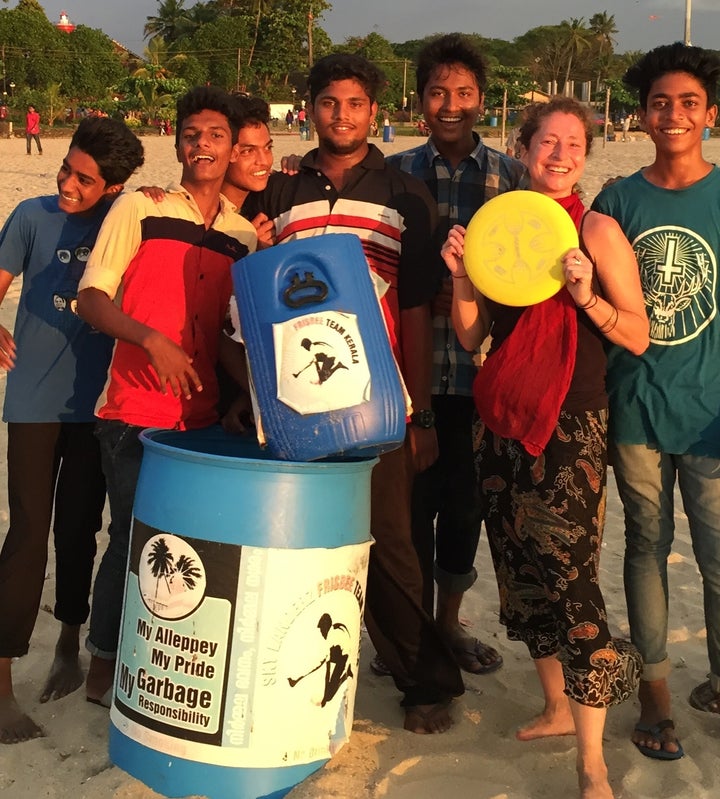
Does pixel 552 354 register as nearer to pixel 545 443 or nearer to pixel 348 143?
pixel 545 443

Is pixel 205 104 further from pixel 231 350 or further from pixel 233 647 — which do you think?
pixel 233 647

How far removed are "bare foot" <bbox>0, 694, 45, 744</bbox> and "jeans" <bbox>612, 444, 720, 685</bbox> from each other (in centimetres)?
198

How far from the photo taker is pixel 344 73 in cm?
294

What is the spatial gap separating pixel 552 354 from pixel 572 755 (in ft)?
4.31

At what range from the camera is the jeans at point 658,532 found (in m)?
2.80

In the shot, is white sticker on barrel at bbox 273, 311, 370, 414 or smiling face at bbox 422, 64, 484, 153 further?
smiling face at bbox 422, 64, 484, 153

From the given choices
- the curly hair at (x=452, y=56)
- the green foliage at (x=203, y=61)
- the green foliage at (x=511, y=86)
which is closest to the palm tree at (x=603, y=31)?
the green foliage at (x=203, y=61)

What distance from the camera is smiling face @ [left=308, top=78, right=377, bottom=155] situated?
115 inches

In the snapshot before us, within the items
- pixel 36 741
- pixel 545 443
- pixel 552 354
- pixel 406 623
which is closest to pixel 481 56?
pixel 552 354

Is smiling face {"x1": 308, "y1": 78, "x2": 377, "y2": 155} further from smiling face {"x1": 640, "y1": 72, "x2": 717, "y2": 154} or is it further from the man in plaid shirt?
smiling face {"x1": 640, "y1": 72, "x2": 717, "y2": 154}

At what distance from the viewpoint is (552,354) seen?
2545mm

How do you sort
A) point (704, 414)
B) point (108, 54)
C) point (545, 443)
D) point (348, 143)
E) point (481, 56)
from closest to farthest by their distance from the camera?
Result: 1. point (545, 443)
2. point (704, 414)
3. point (348, 143)
4. point (481, 56)
5. point (108, 54)

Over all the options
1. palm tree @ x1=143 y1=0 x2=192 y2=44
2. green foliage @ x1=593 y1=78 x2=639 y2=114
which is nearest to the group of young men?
green foliage @ x1=593 y1=78 x2=639 y2=114

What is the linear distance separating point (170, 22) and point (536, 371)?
8320 cm
